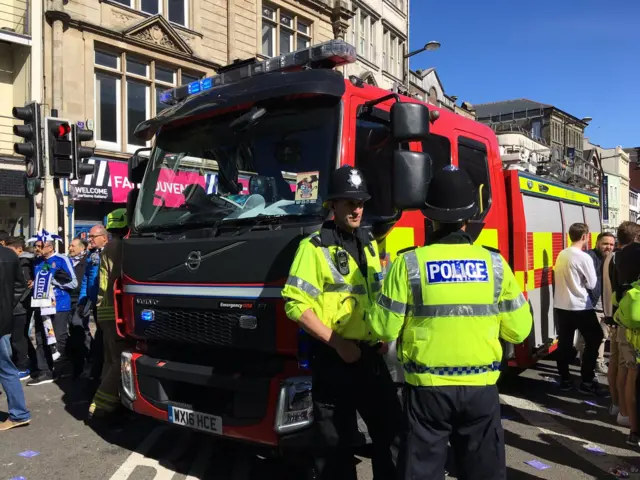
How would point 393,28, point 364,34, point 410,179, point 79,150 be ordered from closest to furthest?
1. point 410,179
2. point 79,150
3. point 364,34
4. point 393,28

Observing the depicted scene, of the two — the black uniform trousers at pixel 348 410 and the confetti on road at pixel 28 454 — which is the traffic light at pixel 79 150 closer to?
the confetti on road at pixel 28 454

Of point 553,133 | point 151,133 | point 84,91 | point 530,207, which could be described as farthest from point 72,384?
point 553,133

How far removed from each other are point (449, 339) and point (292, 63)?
8.35 ft

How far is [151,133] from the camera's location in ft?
16.0

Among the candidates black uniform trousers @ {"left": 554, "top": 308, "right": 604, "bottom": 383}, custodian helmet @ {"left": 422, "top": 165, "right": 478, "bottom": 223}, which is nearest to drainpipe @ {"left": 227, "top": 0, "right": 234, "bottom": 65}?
black uniform trousers @ {"left": 554, "top": 308, "right": 604, "bottom": 383}

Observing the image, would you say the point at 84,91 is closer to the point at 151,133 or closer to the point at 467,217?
the point at 151,133

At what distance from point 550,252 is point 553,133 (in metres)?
57.3

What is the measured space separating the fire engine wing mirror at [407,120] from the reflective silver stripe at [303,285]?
3.90 feet

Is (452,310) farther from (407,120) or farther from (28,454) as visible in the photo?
(28,454)

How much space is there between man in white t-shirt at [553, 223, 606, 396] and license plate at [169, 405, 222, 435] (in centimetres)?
454

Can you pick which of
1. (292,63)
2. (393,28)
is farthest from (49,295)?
(393,28)

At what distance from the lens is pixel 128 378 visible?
171 inches

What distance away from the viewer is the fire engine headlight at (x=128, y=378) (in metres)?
4.29

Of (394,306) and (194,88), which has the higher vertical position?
(194,88)
